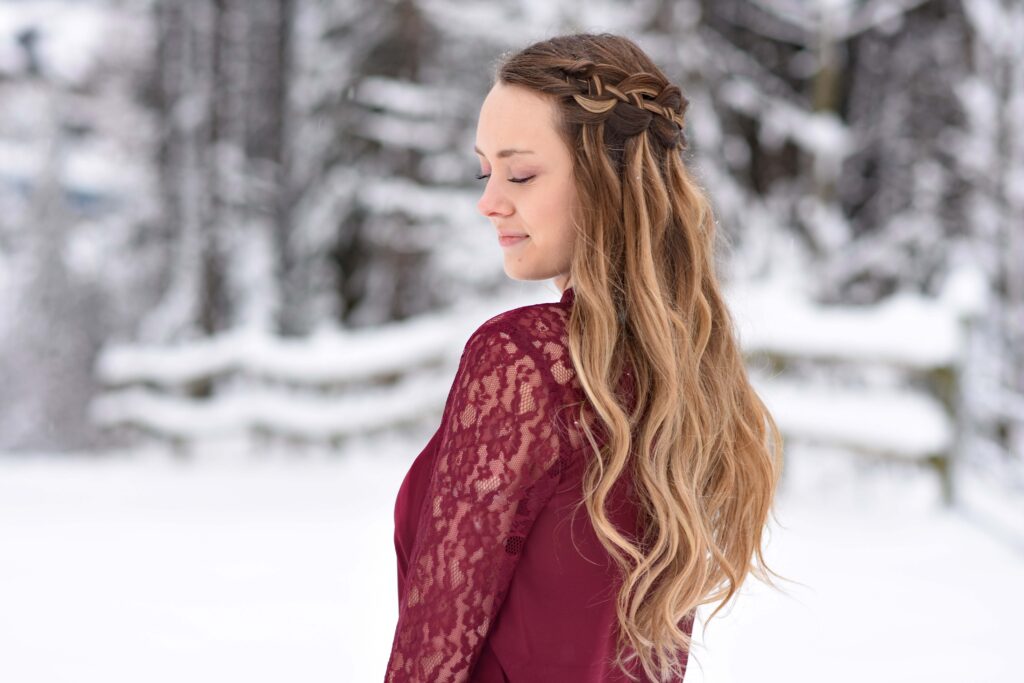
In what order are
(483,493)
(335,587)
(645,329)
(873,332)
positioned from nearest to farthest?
(483,493) → (645,329) → (335,587) → (873,332)

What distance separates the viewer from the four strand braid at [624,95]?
1.32 m

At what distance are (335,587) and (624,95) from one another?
3.16 meters

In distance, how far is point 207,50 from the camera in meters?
12.1

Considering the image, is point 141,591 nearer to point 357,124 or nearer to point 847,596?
point 847,596

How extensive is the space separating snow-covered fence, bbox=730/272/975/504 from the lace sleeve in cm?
430

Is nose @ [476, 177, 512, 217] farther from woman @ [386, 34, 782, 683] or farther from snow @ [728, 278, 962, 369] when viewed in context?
snow @ [728, 278, 962, 369]

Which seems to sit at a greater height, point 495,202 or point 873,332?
point 873,332

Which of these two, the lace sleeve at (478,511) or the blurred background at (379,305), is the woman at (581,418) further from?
the blurred background at (379,305)

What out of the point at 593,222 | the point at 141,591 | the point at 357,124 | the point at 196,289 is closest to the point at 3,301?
the point at 196,289

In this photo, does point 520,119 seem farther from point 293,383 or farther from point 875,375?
point 293,383

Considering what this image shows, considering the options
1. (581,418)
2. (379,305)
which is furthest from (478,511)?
(379,305)

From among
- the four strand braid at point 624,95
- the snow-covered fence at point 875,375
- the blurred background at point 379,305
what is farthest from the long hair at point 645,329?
the snow-covered fence at point 875,375

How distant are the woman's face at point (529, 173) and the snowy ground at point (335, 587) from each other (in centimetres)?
93

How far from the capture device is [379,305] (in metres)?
13.1
